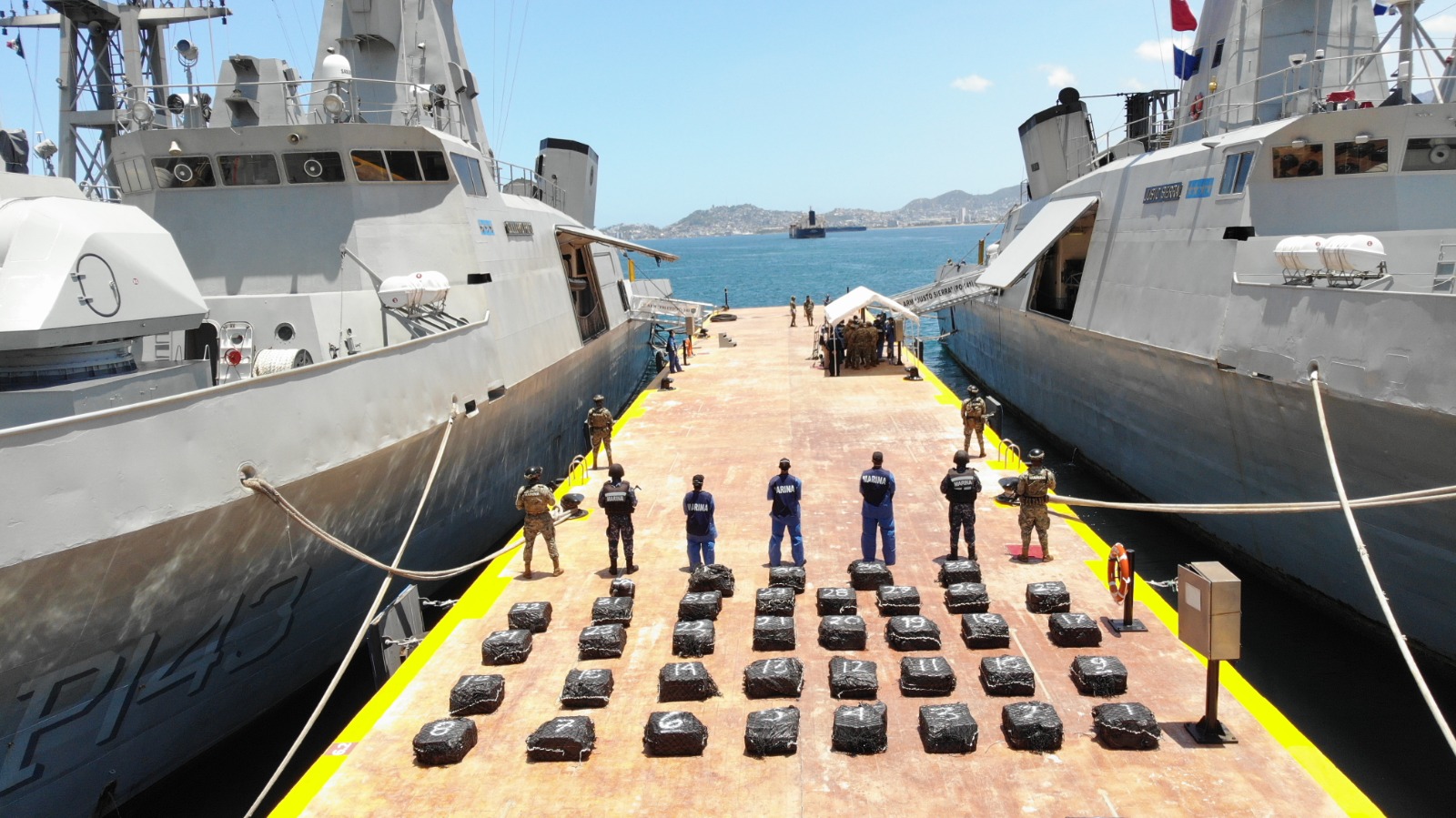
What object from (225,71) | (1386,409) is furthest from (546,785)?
(225,71)

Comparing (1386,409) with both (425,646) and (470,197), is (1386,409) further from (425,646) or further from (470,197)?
(470,197)

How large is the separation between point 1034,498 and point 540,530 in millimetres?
5689

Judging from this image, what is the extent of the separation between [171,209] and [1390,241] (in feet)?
57.0

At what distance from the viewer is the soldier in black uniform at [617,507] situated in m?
10.1

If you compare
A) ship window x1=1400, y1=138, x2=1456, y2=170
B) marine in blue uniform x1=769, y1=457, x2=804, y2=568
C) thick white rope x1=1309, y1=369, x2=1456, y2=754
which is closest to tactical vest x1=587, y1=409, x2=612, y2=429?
marine in blue uniform x1=769, y1=457, x2=804, y2=568

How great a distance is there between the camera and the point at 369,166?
13.8 meters

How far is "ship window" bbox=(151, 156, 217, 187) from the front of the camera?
13.5 metres

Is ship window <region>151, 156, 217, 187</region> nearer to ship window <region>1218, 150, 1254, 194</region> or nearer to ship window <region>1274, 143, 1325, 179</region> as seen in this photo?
ship window <region>1218, 150, 1254, 194</region>

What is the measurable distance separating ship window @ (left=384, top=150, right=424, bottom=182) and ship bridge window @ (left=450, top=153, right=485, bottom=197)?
1.92 ft

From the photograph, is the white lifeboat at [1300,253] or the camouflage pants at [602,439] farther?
the camouflage pants at [602,439]

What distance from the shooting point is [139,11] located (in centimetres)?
2472

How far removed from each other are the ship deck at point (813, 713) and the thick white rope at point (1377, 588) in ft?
2.62

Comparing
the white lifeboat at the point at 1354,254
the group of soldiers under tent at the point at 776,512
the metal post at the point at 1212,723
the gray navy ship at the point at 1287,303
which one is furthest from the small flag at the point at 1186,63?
the metal post at the point at 1212,723

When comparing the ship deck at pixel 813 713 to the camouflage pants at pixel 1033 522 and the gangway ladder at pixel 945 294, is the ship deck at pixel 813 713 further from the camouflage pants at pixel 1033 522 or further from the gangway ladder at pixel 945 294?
the gangway ladder at pixel 945 294
